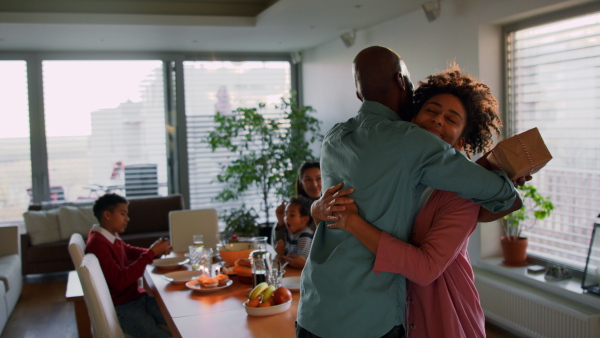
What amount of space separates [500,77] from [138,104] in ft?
15.8

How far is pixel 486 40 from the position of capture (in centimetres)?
440

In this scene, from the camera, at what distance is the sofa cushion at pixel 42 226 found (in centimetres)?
627

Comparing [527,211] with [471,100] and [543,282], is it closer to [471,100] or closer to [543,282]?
[543,282]

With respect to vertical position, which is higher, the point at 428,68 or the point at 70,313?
the point at 428,68

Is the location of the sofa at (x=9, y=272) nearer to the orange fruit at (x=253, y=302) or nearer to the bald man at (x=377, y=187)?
the orange fruit at (x=253, y=302)

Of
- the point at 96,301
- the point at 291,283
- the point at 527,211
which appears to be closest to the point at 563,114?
the point at 527,211

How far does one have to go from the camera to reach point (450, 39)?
4.71 meters

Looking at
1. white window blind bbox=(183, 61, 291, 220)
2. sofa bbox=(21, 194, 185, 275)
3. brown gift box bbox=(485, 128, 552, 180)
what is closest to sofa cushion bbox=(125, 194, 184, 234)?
sofa bbox=(21, 194, 185, 275)

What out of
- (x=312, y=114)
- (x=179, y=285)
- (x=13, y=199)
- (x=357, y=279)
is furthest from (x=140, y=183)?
(x=357, y=279)

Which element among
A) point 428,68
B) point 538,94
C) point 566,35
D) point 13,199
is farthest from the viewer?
point 13,199

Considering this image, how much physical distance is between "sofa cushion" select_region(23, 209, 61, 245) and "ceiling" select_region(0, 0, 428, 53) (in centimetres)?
190

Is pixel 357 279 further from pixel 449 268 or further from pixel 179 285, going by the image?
pixel 179 285

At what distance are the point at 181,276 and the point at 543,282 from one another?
7.89 ft

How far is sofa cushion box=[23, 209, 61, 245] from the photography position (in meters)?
6.27
